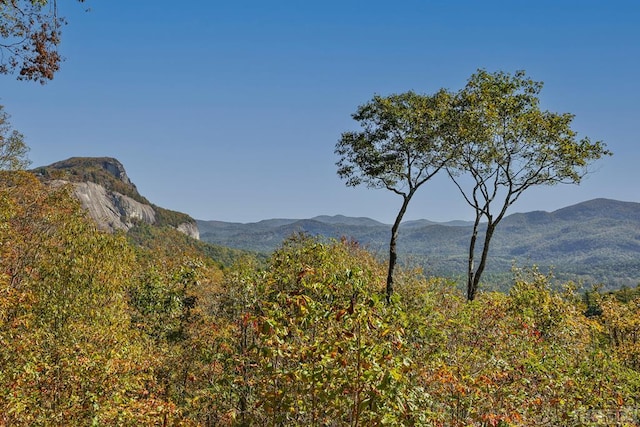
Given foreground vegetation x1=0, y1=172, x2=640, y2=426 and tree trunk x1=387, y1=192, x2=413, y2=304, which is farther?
tree trunk x1=387, y1=192, x2=413, y2=304

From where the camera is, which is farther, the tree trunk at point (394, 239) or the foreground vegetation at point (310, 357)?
the tree trunk at point (394, 239)

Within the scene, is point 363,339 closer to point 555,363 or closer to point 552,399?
point 552,399

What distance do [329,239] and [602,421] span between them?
643 inches

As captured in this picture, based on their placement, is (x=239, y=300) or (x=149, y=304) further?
(x=149, y=304)

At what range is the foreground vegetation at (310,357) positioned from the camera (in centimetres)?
624

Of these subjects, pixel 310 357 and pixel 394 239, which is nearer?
pixel 310 357

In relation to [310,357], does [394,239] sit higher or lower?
higher

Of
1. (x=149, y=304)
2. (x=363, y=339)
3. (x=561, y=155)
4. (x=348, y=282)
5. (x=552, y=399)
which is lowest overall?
(x=149, y=304)

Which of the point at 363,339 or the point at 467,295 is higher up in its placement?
the point at 363,339

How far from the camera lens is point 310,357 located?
6449 millimetres

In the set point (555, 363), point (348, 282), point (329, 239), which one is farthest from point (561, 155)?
point (348, 282)

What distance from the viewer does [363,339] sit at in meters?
6.38

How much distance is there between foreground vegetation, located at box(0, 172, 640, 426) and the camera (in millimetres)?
6238

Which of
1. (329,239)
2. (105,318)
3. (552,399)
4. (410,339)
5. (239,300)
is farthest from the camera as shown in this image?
(329,239)
